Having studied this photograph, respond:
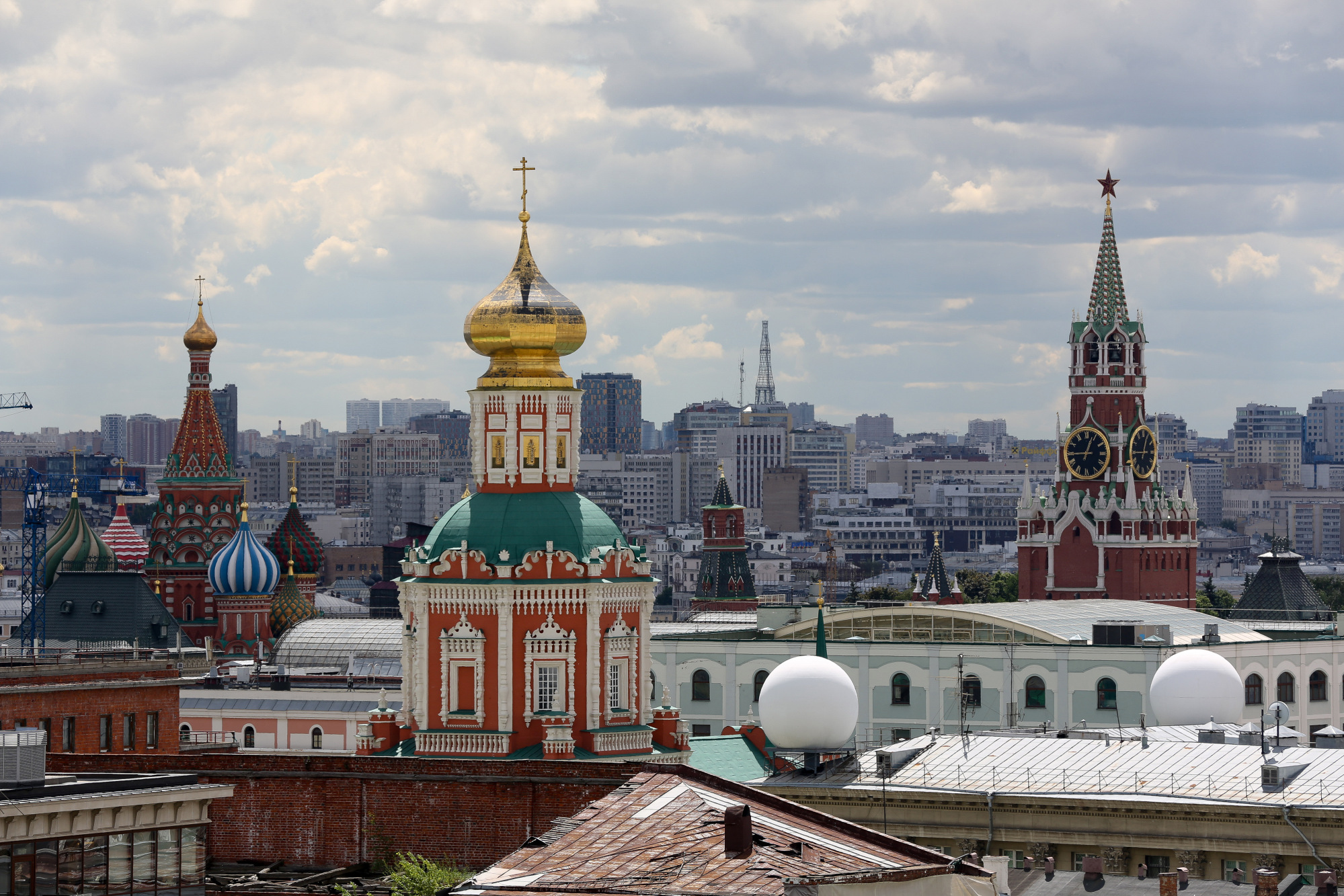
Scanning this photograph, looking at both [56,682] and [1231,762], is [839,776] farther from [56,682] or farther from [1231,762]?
[56,682]

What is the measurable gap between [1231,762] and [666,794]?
15.8m

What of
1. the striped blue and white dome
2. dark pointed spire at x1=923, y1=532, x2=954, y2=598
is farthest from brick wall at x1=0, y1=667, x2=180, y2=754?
dark pointed spire at x1=923, y1=532, x2=954, y2=598

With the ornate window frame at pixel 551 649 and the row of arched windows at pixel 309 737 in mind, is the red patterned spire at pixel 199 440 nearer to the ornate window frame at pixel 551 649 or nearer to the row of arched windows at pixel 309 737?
the row of arched windows at pixel 309 737

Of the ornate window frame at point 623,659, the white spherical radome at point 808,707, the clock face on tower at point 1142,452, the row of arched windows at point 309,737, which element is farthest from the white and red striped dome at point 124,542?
the white spherical radome at point 808,707

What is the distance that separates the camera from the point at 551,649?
68.5 m

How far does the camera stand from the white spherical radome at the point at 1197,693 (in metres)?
70.2

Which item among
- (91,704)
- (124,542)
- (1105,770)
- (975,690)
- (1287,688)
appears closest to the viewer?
(1105,770)

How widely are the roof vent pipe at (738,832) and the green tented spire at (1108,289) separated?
109904 millimetres

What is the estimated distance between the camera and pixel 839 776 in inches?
2498

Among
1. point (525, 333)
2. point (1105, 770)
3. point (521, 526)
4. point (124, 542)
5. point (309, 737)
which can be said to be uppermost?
point (525, 333)

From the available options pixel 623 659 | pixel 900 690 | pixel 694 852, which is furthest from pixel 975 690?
pixel 694 852

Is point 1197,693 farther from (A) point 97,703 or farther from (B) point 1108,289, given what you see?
(B) point 1108,289

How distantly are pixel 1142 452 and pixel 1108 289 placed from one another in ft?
30.4

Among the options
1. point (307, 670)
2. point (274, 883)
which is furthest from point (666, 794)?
point (307, 670)
